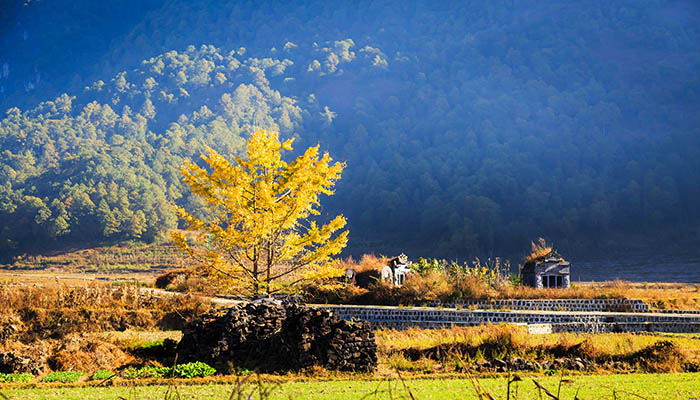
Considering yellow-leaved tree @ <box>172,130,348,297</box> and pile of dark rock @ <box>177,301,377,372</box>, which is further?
yellow-leaved tree @ <box>172,130,348,297</box>

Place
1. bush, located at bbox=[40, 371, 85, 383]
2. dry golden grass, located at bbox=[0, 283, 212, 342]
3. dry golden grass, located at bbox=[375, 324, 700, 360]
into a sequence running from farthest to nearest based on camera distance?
dry golden grass, located at bbox=[0, 283, 212, 342] → dry golden grass, located at bbox=[375, 324, 700, 360] → bush, located at bbox=[40, 371, 85, 383]

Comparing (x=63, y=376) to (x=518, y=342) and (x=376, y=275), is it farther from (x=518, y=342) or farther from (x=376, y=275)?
(x=376, y=275)

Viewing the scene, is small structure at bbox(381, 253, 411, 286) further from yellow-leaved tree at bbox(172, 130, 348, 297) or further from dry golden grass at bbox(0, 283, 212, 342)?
yellow-leaved tree at bbox(172, 130, 348, 297)

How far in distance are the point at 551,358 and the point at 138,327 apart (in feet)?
52.8

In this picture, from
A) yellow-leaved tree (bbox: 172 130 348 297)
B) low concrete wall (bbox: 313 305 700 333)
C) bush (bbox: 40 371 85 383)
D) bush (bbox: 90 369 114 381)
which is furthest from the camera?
low concrete wall (bbox: 313 305 700 333)

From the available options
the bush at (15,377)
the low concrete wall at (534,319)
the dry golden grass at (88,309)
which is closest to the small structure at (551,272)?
the low concrete wall at (534,319)

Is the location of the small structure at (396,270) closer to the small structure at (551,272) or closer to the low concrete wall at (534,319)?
the low concrete wall at (534,319)

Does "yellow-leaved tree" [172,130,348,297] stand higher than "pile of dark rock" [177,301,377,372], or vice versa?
"yellow-leaved tree" [172,130,348,297]

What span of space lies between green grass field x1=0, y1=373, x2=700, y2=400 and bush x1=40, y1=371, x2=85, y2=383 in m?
1.19

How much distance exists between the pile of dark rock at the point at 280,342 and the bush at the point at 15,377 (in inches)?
142

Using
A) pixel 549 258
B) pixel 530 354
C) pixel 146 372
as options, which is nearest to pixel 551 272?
pixel 549 258

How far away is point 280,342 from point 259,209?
758 centimetres

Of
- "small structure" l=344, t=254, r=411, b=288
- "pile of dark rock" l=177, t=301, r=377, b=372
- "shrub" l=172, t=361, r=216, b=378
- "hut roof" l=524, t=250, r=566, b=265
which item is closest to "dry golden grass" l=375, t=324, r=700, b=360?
"pile of dark rock" l=177, t=301, r=377, b=372

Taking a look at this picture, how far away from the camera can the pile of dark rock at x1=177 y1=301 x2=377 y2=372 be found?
1477cm
